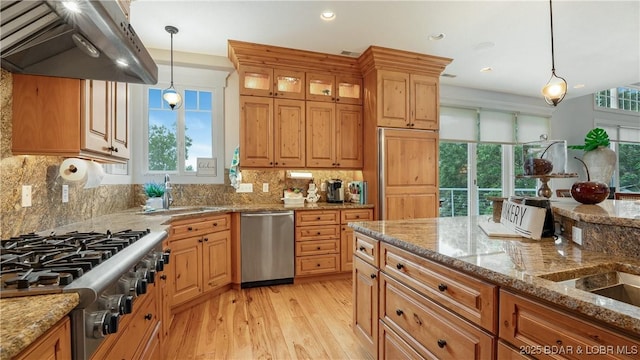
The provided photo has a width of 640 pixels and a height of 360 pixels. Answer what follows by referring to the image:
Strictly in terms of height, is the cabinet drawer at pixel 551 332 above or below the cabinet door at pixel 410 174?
below

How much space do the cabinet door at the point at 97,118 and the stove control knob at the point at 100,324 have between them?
3.46 feet

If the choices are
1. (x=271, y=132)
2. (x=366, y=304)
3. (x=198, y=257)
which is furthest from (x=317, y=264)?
(x=271, y=132)

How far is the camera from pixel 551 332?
865 millimetres

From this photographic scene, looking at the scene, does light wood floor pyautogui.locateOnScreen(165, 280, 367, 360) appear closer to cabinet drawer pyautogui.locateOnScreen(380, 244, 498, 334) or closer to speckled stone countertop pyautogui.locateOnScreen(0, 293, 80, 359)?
cabinet drawer pyautogui.locateOnScreen(380, 244, 498, 334)

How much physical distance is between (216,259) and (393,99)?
9.13ft

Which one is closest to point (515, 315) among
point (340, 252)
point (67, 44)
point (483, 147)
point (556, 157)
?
point (556, 157)

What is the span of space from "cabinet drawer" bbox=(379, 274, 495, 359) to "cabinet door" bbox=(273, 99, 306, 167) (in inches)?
87.1

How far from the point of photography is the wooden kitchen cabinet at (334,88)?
12.3 ft

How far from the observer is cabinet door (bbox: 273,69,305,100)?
3.59m

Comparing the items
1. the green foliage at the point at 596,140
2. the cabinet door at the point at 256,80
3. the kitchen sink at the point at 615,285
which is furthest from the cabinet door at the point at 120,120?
the green foliage at the point at 596,140

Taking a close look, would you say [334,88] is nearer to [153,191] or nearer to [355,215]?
[355,215]

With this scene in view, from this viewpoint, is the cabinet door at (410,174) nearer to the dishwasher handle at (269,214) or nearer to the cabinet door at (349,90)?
the cabinet door at (349,90)

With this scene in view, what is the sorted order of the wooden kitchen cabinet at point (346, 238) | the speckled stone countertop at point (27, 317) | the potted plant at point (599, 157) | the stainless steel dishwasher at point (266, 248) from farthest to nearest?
1. the potted plant at point (599, 157)
2. the wooden kitchen cabinet at point (346, 238)
3. the stainless steel dishwasher at point (266, 248)
4. the speckled stone countertop at point (27, 317)

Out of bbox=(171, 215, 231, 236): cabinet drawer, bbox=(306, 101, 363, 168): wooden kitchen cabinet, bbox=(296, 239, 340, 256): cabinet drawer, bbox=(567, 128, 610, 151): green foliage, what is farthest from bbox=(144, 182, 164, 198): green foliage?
bbox=(567, 128, 610, 151): green foliage
